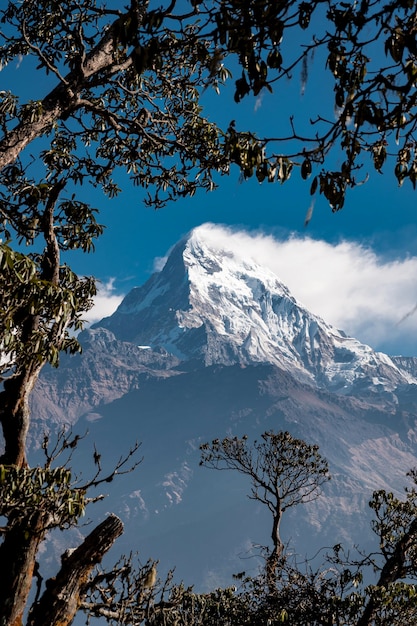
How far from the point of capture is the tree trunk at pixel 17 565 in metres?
7.53

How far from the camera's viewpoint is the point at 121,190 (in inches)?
529

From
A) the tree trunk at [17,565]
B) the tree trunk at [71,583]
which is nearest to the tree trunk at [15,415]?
the tree trunk at [17,565]

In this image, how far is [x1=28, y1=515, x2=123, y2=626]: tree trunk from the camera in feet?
26.0

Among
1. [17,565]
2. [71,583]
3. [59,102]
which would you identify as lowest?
[17,565]

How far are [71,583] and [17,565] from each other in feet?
2.76

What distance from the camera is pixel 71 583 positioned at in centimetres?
816

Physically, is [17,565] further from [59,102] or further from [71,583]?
[59,102]

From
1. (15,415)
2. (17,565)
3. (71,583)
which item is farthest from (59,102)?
(71,583)

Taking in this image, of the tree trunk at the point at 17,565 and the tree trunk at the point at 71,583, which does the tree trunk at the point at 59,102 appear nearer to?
the tree trunk at the point at 17,565

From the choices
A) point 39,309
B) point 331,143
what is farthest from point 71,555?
point 331,143

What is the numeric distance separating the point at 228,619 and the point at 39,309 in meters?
14.8

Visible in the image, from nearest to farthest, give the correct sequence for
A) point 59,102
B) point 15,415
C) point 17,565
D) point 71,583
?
point 17,565
point 71,583
point 15,415
point 59,102

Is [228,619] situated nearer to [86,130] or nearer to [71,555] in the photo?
[71,555]

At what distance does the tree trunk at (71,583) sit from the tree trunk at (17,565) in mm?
318
